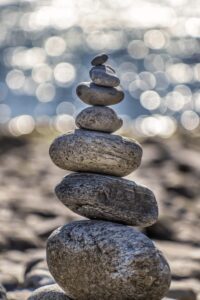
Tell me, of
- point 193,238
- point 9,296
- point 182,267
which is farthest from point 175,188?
point 9,296

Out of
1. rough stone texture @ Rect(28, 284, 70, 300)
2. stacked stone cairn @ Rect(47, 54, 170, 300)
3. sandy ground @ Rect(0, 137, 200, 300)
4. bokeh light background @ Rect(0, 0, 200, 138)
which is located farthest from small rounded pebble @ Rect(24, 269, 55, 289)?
bokeh light background @ Rect(0, 0, 200, 138)

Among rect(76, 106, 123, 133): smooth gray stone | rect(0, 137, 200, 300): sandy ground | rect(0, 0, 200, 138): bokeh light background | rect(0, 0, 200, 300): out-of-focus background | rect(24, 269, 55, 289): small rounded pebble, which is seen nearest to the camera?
rect(76, 106, 123, 133): smooth gray stone

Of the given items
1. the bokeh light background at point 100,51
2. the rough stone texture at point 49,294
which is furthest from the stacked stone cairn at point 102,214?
the bokeh light background at point 100,51

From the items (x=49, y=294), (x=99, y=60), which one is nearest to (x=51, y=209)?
(x=49, y=294)

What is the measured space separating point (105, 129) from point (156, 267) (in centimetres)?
131

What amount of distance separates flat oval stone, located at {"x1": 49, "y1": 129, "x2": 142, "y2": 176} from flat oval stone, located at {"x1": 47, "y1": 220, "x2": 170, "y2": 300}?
20.1 inches

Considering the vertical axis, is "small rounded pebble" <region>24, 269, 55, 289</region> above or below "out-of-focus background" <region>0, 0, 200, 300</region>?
below

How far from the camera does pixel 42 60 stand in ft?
175

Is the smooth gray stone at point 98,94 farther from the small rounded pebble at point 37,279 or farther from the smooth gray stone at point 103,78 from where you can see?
the small rounded pebble at point 37,279

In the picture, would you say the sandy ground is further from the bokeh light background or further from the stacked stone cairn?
the bokeh light background

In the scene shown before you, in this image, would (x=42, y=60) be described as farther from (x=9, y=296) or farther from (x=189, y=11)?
(x=9, y=296)

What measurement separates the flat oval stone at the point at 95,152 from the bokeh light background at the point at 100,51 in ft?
68.2

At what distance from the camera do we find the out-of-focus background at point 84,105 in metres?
12.8

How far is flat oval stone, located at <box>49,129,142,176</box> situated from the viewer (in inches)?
318
